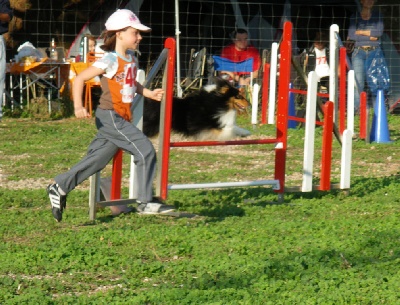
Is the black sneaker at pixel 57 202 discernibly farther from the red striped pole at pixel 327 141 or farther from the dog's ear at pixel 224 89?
the dog's ear at pixel 224 89

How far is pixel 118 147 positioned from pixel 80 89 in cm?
57

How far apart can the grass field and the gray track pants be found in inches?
11.9

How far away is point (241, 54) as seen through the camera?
51.9 ft

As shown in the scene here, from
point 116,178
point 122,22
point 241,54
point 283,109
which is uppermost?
point 241,54

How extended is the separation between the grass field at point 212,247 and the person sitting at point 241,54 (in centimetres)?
636

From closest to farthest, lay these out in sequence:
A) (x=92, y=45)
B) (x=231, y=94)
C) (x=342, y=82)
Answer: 1. (x=342, y=82)
2. (x=231, y=94)
3. (x=92, y=45)

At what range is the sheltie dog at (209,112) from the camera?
1158cm

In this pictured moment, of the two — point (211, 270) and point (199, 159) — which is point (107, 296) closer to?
point (211, 270)

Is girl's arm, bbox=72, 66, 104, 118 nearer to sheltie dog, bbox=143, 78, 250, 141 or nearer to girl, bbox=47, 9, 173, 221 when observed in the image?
girl, bbox=47, 9, 173, 221

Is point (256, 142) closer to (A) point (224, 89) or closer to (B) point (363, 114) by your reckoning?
(A) point (224, 89)

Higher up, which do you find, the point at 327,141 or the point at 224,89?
the point at 224,89

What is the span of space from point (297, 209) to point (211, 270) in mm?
2112

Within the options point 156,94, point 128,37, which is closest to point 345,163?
point 156,94

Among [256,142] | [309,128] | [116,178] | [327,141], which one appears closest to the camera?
[116,178]
